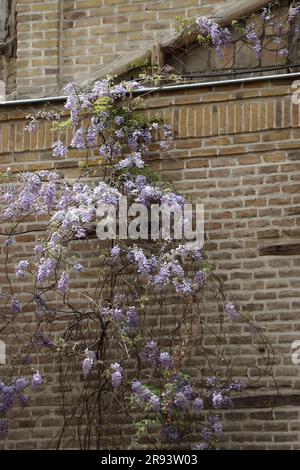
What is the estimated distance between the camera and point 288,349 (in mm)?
11109

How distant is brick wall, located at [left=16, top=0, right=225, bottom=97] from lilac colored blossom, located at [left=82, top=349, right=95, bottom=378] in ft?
7.78

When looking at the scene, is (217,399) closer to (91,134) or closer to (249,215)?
(249,215)

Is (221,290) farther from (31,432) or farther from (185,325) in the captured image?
(31,432)

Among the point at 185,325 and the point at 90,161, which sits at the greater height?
the point at 90,161

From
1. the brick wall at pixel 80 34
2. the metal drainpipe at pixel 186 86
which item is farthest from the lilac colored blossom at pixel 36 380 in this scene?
the brick wall at pixel 80 34

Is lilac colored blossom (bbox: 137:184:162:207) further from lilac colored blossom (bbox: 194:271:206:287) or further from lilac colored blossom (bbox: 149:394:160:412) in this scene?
lilac colored blossom (bbox: 149:394:160:412)

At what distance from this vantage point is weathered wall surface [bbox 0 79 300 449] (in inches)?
437

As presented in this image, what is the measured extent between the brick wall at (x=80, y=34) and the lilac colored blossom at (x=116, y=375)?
254 centimetres

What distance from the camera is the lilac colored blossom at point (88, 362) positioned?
10.9m

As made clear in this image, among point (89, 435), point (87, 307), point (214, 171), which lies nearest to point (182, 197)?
point (214, 171)

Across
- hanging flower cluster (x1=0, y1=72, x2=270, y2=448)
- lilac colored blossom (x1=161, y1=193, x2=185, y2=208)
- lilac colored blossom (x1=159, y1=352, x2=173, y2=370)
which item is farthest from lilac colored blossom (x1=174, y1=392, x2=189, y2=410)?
lilac colored blossom (x1=161, y1=193, x2=185, y2=208)

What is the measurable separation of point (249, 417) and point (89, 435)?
3.92ft

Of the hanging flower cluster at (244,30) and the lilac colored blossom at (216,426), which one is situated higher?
the hanging flower cluster at (244,30)

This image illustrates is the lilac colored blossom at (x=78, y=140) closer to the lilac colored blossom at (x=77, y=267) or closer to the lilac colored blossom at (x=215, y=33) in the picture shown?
the lilac colored blossom at (x=77, y=267)
